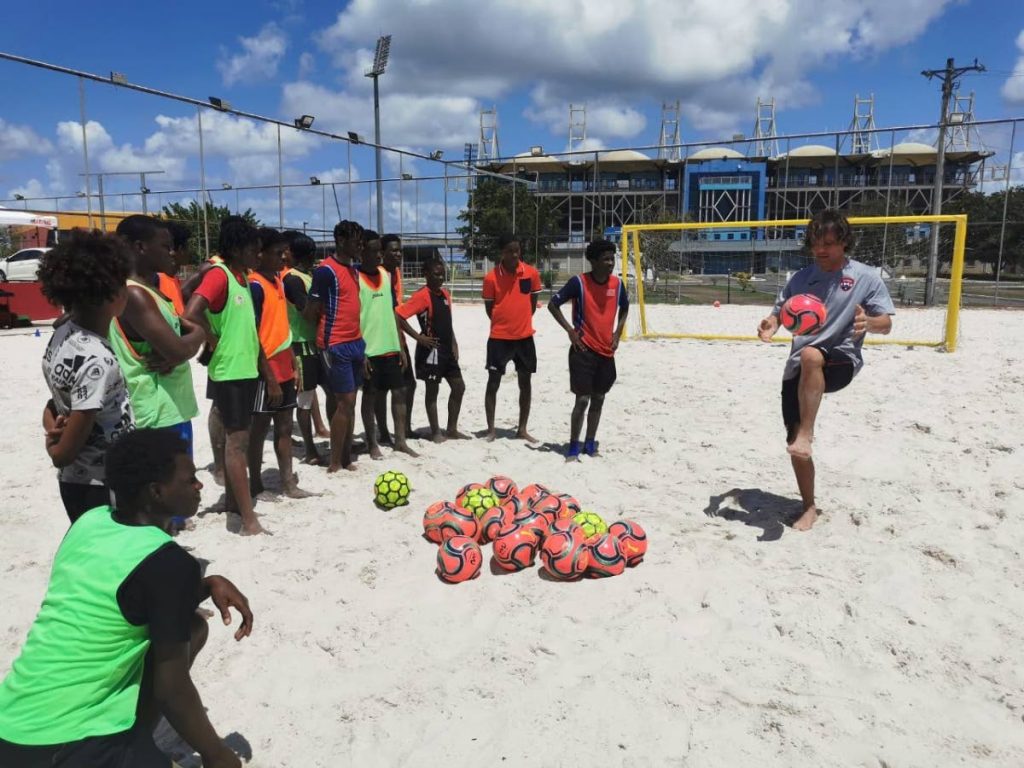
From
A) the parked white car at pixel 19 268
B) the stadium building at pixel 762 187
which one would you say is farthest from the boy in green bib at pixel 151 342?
the parked white car at pixel 19 268

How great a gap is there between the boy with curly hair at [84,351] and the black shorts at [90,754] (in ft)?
3.42

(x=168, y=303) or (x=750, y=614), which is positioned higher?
(x=168, y=303)

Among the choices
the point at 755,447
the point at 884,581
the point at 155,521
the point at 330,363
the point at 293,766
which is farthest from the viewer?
the point at 755,447

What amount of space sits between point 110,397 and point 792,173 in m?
28.4

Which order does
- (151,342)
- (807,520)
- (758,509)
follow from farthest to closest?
1. (758,509)
2. (807,520)
3. (151,342)

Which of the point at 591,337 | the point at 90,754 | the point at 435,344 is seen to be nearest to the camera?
the point at 90,754

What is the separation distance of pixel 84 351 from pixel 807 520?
12.9 ft

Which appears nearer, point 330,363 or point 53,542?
point 53,542

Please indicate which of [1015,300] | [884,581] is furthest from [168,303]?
[1015,300]

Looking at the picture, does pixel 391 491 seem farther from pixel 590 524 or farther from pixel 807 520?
pixel 807 520

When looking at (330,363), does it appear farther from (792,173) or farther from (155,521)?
(792,173)

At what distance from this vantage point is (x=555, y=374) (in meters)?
9.48

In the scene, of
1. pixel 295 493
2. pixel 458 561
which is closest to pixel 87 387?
pixel 458 561

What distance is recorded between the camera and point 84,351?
2.49 metres
